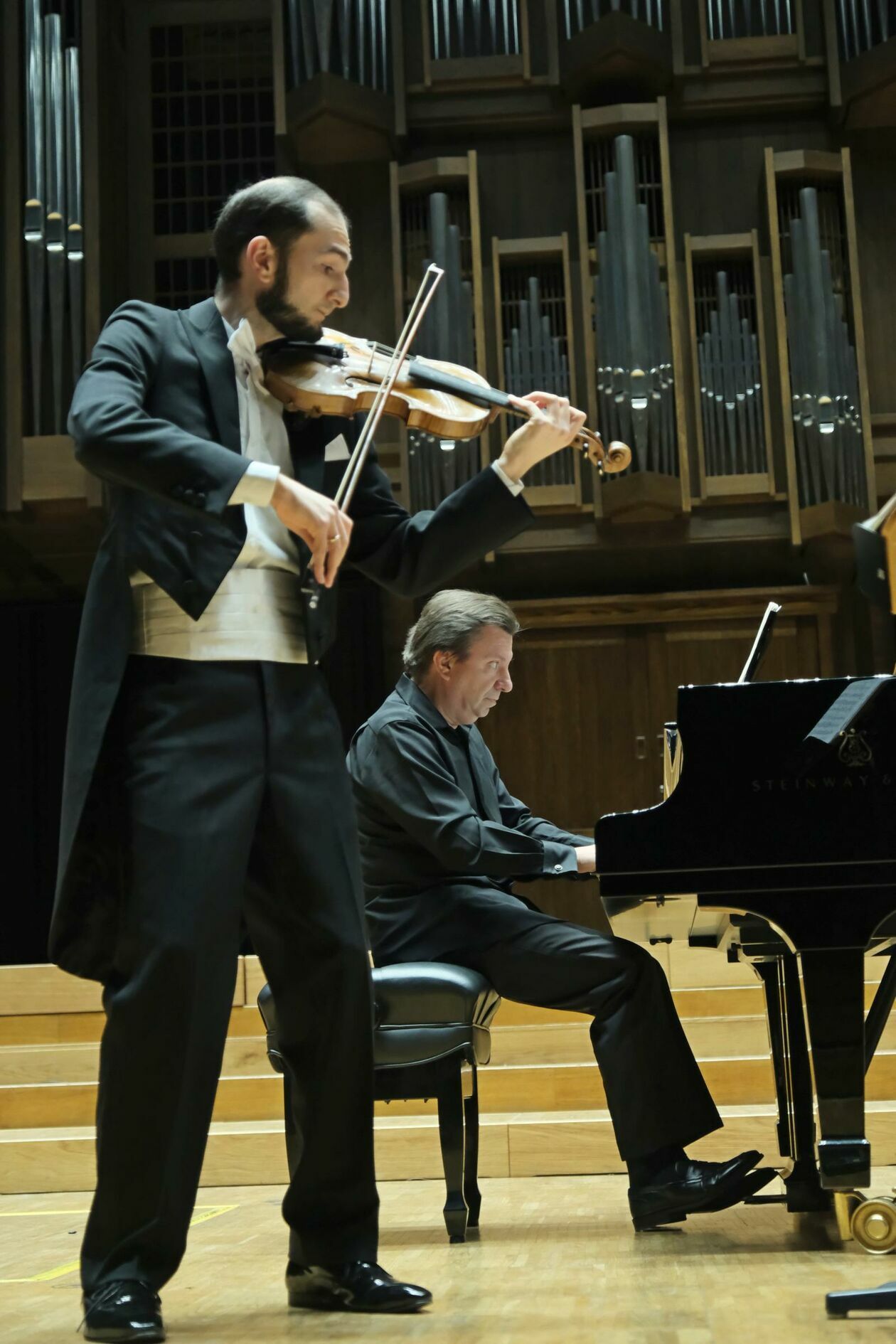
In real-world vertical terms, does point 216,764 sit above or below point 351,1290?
above

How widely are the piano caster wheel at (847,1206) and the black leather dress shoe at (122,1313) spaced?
1095 millimetres

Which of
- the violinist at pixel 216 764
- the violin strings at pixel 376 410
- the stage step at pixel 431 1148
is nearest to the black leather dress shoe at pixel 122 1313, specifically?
the violinist at pixel 216 764

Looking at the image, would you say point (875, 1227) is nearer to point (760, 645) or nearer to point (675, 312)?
point (760, 645)

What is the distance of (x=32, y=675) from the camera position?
809 cm

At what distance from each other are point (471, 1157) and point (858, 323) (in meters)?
5.53

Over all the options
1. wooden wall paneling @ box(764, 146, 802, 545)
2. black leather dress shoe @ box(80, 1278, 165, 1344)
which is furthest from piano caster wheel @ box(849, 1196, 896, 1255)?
wooden wall paneling @ box(764, 146, 802, 545)

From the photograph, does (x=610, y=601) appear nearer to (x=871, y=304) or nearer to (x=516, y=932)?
(x=871, y=304)

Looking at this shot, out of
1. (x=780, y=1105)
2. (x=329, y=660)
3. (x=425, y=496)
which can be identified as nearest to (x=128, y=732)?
(x=780, y=1105)

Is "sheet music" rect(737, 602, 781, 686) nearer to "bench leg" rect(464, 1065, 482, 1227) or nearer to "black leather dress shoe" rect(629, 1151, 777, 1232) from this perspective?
"black leather dress shoe" rect(629, 1151, 777, 1232)

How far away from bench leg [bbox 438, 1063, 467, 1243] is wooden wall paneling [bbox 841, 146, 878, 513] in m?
4.93

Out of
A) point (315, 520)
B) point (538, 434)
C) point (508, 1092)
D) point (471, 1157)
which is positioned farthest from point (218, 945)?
point (508, 1092)

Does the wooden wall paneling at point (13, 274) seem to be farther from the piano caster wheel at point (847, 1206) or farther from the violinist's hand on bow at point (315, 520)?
the piano caster wheel at point (847, 1206)

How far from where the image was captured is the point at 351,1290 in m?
2.00

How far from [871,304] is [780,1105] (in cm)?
565
